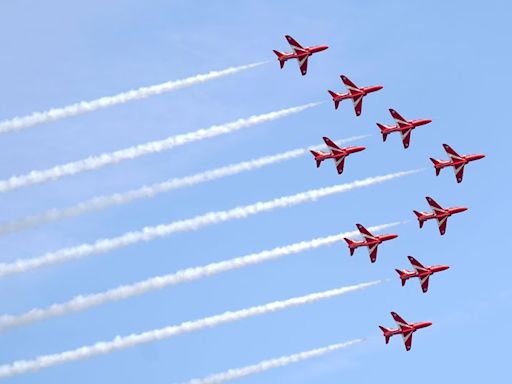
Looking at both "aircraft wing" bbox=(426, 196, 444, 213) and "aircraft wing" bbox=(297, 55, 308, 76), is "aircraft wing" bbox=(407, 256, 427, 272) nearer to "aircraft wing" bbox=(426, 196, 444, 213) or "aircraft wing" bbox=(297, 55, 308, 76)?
"aircraft wing" bbox=(426, 196, 444, 213)

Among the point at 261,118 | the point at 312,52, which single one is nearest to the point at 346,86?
the point at 312,52

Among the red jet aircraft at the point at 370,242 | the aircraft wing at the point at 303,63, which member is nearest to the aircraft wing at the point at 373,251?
the red jet aircraft at the point at 370,242

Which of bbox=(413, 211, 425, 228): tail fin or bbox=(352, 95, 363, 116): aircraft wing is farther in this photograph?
bbox=(413, 211, 425, 228): tail fin

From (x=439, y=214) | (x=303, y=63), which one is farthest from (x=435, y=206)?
(x=303, y=63)

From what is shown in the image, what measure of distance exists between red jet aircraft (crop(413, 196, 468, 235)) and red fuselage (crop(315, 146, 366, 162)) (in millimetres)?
9402

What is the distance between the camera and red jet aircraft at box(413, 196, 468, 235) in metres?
152

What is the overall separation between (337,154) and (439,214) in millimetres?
13203

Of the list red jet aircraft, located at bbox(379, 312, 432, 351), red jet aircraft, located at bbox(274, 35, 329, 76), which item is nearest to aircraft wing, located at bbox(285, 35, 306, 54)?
red jet aircraft, located at bbox(274, 35, 329, 76)

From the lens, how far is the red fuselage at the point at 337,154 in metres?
146

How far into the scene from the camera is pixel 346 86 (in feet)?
498

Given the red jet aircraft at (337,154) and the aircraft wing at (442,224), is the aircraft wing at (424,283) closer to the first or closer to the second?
the aircraft wing at (442,224)

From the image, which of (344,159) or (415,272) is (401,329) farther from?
Answer: (344,159)

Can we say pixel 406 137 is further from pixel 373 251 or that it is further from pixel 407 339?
pixel 407 339

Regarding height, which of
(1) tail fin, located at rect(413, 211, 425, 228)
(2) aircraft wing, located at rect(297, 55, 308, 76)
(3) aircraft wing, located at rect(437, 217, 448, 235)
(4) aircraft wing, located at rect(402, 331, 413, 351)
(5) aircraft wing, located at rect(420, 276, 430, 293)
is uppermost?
(2) aircraft wing, located at rect(297, 55, 308, 76)
